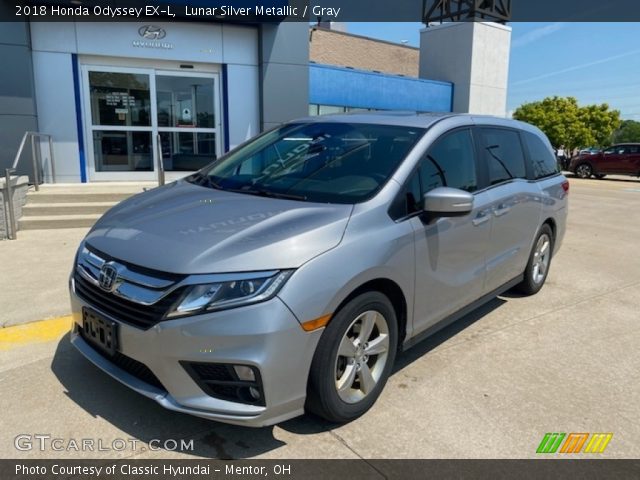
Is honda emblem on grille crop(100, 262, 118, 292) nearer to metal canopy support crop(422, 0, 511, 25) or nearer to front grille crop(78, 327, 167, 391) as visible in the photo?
front grille crop(78, 327, 167, 391)

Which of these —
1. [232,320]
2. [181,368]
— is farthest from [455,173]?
[181,368]

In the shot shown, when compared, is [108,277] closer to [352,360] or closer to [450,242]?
[352,360]

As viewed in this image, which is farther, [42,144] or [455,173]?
[42,144]

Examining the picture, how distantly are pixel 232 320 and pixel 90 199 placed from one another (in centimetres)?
741

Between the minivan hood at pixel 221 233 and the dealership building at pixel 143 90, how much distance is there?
6776 mm

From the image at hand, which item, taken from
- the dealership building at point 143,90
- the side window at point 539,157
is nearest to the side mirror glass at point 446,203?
the side window at point 539,157

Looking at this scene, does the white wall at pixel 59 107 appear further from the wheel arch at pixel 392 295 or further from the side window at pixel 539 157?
the wheel arch at pixel 392 295

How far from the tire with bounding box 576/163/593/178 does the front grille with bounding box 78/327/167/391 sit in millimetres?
25102

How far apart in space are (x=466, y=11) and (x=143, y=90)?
18.3 meters

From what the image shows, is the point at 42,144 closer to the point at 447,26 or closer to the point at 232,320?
the point at 232,320

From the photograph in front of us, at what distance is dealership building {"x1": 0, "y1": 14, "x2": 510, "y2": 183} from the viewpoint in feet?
31.4

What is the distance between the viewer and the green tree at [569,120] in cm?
4534

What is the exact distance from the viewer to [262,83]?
11.2 metres

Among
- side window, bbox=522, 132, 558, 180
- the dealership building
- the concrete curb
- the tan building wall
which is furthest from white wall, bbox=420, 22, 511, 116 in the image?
the concrete curb
